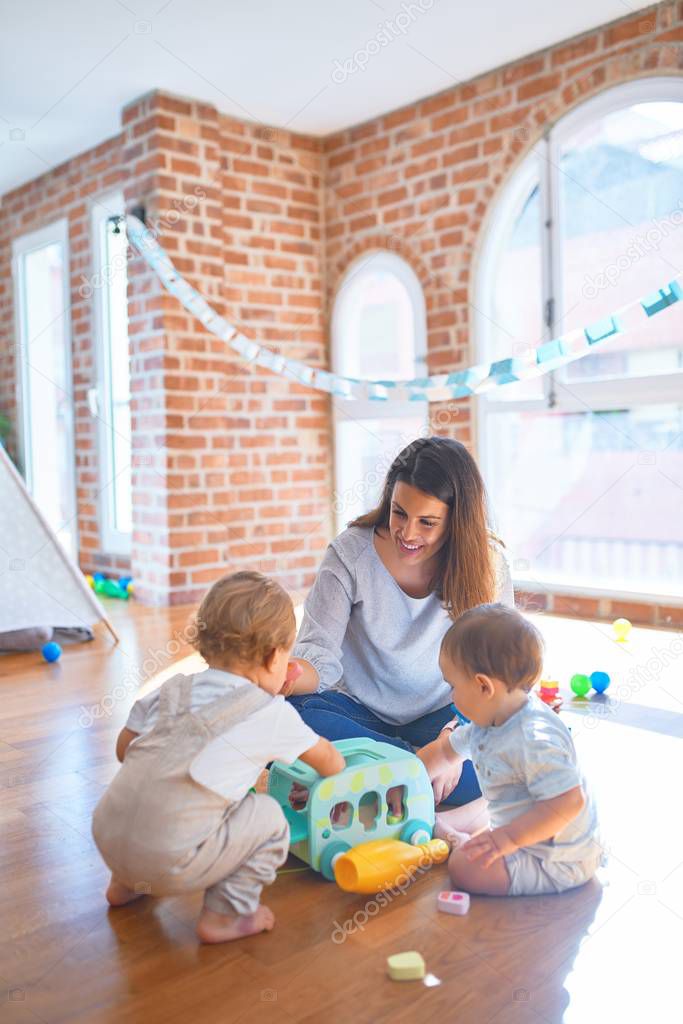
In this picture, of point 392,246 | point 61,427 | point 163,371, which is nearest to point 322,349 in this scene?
point 392,246

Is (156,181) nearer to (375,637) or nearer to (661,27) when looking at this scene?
(661,27)

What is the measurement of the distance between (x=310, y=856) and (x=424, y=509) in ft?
1.99

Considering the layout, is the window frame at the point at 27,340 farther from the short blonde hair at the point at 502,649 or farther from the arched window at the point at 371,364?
the short blonde hair at the point at 502,649

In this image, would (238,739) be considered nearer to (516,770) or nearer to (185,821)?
(185,821)

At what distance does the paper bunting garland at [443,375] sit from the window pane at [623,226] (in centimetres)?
11

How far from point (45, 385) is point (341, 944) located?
457cm

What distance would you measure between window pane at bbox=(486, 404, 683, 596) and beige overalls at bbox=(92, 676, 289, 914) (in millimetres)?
2364

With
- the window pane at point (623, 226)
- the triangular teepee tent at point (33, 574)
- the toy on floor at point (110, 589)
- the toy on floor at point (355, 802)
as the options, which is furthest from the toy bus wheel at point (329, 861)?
the toy on floor at point (110, 589)

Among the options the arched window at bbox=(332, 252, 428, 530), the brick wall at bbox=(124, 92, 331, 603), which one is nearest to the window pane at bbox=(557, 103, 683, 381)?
the arched window at bbox=(332, 252, 428, 530)

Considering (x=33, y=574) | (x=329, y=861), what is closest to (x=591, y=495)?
(x=33, y=574)

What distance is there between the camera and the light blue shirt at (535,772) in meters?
1.34

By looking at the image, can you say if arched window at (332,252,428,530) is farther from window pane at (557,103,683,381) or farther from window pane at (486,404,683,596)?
window pane at (557,103,683,381)

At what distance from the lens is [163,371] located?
3.89 meters

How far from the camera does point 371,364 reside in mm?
4508
